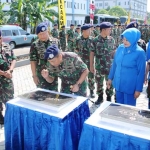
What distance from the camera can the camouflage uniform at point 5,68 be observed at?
10.6ft

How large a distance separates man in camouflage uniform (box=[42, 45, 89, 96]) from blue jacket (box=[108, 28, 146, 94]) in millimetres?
434

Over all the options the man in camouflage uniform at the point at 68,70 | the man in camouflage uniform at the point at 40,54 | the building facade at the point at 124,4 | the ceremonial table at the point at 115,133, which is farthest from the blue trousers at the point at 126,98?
the building facade at the point at 124,4

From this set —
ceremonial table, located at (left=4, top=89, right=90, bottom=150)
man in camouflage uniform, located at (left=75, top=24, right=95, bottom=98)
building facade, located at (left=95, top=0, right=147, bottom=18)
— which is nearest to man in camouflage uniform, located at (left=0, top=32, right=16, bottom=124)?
ceremonial table, located at (left=4, top=89, right=90, bottom=150)

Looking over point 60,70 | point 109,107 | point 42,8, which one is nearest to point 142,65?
point 109,107

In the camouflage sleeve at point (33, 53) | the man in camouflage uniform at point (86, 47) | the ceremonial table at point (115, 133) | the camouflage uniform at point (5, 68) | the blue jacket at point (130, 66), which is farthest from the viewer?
the man in camouflage uniform at point (86, 47)

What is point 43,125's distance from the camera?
202 centimetres

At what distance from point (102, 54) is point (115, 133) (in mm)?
2503

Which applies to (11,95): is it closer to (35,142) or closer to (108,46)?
(35,142)

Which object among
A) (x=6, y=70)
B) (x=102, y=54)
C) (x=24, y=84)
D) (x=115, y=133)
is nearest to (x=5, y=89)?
(x=6, y=70)

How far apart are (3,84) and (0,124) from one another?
681mm

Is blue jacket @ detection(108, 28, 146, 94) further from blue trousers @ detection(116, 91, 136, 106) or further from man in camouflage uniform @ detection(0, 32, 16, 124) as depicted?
man in camouflage uniform @ detection(0, 32, 16, 124)

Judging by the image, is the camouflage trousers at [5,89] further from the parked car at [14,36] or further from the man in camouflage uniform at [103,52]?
the parked car at [14,36]

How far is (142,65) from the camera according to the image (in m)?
2.46

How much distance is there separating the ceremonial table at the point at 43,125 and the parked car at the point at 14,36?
11560 millimetres
